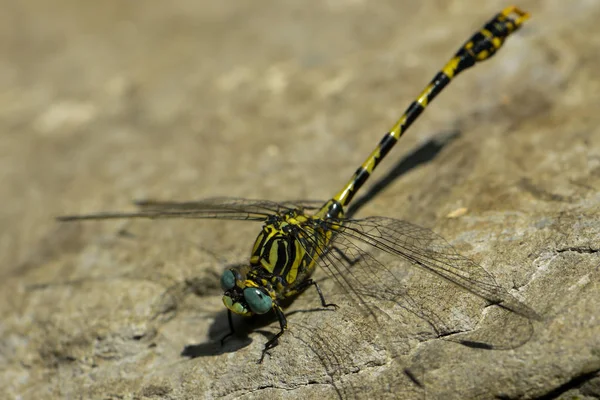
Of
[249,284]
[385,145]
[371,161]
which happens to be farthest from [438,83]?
[249,284]

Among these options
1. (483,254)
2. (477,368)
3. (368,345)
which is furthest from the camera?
(483,254)

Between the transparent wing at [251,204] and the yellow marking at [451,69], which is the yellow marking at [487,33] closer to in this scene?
the yellow marking at [451,69]

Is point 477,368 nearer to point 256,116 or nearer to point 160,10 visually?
point 256,116

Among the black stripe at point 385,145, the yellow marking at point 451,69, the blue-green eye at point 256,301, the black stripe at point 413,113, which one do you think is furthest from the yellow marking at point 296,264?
the yellow marking at point 451,69

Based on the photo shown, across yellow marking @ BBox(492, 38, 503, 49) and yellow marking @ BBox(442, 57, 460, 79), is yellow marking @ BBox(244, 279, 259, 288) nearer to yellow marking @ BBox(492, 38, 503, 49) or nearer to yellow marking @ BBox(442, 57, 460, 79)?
yellow marking @ BBox(442, 57, 460, 79)

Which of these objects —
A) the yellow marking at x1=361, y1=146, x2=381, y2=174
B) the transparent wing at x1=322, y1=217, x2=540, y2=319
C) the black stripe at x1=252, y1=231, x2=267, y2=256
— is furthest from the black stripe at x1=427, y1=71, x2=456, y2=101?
the black stripe at x1=252, y1=231, x2=267, y2=256

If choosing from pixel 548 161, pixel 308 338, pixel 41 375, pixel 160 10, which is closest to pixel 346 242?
pixel 308 338

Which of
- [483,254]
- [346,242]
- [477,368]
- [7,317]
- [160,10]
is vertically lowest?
[477,368]

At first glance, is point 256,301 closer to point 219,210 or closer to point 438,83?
point 219,210
